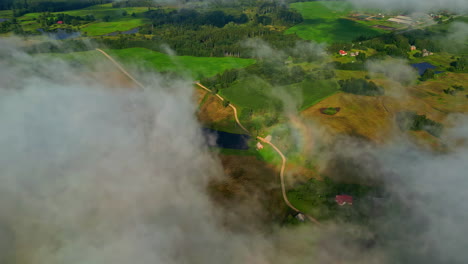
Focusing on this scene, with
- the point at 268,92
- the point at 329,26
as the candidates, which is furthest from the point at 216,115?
the point at 329,26

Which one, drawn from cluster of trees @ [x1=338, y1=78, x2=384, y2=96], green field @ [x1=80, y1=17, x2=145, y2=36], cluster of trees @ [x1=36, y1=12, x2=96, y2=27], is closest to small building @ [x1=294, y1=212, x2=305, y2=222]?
cluster of trees @ [x1=338, y1=78, x2=384, y2=96]

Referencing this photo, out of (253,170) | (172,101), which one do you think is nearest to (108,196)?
(172,101)

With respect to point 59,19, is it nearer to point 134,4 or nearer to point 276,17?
point 134,4

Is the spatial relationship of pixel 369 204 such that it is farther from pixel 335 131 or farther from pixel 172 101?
pixel 172 101

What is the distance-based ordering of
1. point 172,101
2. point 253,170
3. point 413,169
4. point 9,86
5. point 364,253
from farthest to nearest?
point 253,170
point 413,169
point 172,101
point 364,253
point 9,86

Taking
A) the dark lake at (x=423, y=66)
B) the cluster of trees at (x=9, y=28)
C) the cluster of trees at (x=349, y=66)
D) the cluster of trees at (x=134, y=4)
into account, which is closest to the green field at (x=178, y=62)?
the cluster of trees at (x=349, y=66)

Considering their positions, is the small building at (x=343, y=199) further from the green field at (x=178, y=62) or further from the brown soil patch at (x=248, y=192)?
the green field at (x=178, y=62)
